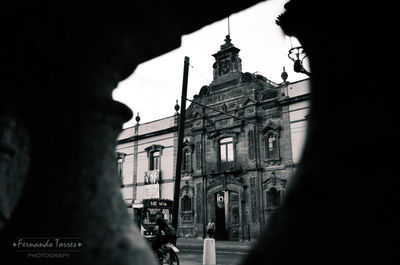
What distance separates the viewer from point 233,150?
1995cm

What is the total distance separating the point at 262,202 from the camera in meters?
17.9

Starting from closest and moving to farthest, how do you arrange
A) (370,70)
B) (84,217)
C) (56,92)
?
(370,70) → (84,217) → (56,92)

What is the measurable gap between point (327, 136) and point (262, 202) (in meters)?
17.9

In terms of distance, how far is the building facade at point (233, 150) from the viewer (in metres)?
17.8

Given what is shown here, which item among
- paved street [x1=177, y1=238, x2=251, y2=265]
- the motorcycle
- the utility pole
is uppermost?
the utility pole

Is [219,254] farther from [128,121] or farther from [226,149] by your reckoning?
[128,121]

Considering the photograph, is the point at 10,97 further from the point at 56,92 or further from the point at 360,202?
the point at 360,202

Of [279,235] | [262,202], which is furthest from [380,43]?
[262,202]

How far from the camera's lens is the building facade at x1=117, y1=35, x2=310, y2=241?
17781mm

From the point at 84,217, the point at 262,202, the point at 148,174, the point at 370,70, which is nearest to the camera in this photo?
the point at 370,70

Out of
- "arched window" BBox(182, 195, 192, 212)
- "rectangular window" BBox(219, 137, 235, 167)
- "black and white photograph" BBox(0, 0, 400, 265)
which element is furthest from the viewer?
"arched window" BBox(182, 195, 192, 212)

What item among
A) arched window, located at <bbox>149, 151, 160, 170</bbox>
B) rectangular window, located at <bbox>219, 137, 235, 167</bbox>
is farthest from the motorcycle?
arched window, located at <bbox>149, 151, 160, 170</bbox>

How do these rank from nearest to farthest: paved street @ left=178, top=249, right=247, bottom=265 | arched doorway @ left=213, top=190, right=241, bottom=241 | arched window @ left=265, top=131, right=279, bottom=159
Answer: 1. paved street @ left=178, top=249, right=247, bottom=265
2. arched window @ left=265, top=131, right=279, bottom=159
3. arched doorway @ left=213, top=190, right=241, bottom=241

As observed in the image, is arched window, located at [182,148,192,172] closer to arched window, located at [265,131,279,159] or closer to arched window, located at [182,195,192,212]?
arched window, located at [182,195,192,212]
